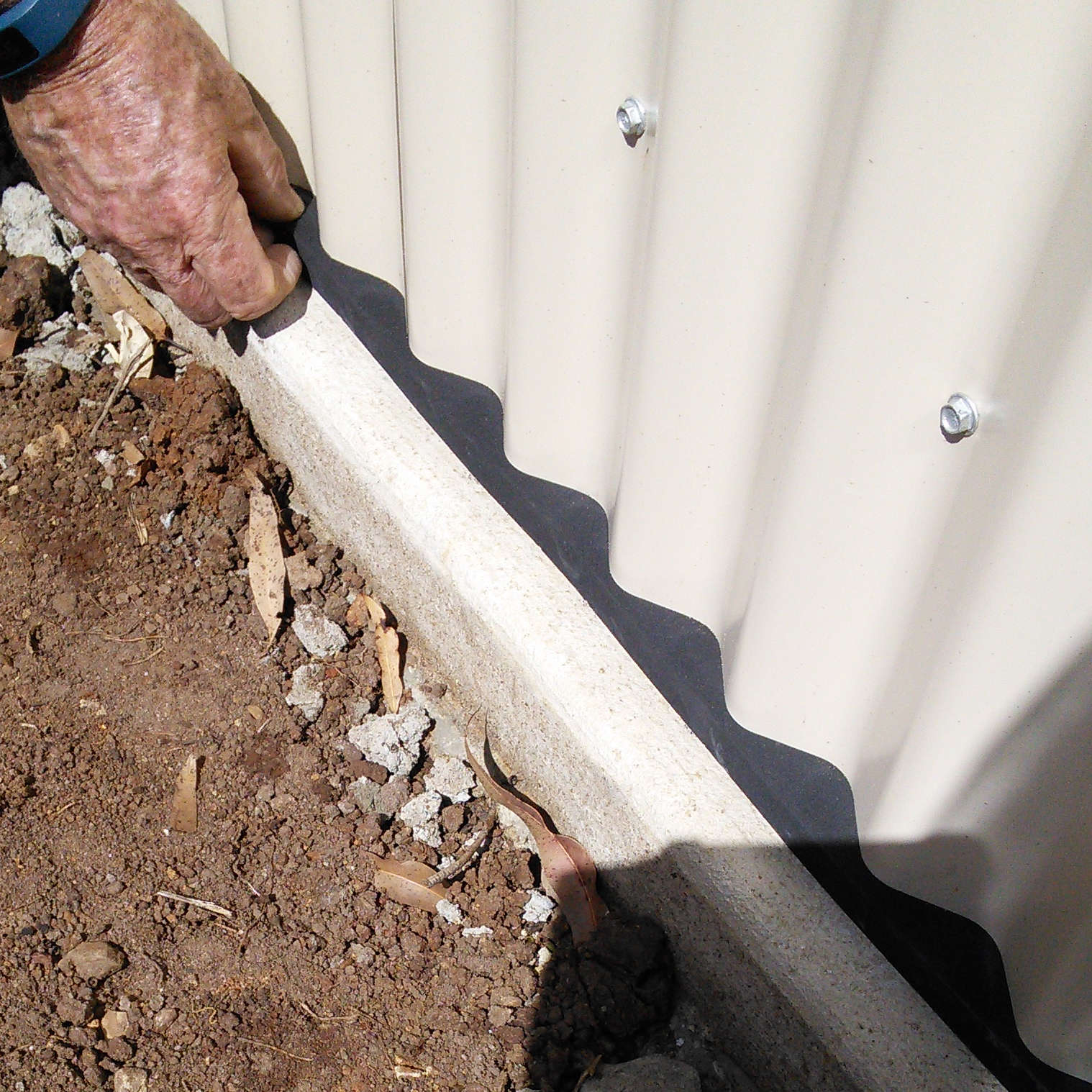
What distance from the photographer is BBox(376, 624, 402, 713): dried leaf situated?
2.29 m

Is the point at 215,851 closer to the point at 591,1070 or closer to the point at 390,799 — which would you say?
the point at 390,799

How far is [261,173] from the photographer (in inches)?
93.7

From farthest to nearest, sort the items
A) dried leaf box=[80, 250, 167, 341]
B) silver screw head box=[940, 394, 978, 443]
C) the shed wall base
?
dried leaf box=[80, 250, 167, 341] < the shed wall base < silver screw head box=[940, 394, 978, 443]

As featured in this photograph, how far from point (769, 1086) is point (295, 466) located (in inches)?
65.4

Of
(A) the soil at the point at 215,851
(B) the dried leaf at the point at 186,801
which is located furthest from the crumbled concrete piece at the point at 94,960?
(B) the dried leaf at the point at 186,801

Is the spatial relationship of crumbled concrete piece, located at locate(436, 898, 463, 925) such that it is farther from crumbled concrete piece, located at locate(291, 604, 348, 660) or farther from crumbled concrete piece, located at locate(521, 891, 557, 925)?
crumbled concrete piece, located at locate(291, 604, 348, 660)

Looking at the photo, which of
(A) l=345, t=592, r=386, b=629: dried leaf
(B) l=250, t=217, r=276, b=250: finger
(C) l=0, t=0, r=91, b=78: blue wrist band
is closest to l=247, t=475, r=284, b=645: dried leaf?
(A) l=345, t=592, r=386, b=629: dried leaf

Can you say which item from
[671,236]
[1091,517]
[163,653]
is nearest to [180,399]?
[163,653]

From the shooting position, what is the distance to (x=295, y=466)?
8.55 ft

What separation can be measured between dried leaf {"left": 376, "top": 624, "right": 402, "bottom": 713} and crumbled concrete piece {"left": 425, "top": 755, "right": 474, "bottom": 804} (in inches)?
7.0

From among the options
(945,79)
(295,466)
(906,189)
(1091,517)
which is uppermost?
(945,79)

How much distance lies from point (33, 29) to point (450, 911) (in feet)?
5.70

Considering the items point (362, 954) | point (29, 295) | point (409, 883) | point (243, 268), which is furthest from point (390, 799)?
point (29, 295)

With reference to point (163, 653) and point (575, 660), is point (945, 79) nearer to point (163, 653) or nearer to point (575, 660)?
point (575, 660)
